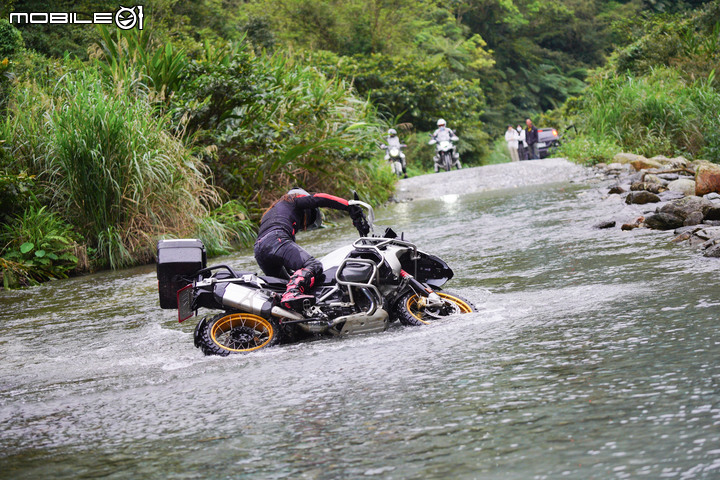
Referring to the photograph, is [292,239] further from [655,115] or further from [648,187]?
[655,115]


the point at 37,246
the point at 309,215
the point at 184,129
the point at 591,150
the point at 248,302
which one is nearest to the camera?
the point at 248,302

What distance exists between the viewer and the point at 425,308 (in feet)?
21.4

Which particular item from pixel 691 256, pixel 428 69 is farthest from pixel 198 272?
pixel 428 69

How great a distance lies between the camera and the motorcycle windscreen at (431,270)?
682 cm

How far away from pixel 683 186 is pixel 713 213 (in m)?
4.27

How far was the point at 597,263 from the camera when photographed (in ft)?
27.6

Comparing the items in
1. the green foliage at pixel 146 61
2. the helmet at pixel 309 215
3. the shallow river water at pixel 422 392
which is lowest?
the shallow river water at pixel 422 392

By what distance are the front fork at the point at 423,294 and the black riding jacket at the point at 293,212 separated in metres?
0.78

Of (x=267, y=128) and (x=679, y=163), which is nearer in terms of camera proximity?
(x=267, y=128)

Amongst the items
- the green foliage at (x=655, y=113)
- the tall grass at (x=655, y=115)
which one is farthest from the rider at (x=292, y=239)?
the green foliage at (x=655, y=113)

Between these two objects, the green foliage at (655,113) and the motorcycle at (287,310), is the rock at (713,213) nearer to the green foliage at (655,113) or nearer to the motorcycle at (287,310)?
the motorcycle at (287,310)

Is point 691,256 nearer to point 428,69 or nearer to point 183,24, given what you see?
point 183,24

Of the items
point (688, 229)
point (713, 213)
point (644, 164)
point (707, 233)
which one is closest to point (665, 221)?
point (713, 213)

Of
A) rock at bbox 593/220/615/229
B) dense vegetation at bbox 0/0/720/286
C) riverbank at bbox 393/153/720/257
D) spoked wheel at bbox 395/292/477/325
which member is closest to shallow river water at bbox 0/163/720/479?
spoked wheel at bbox 395/292/477/325
